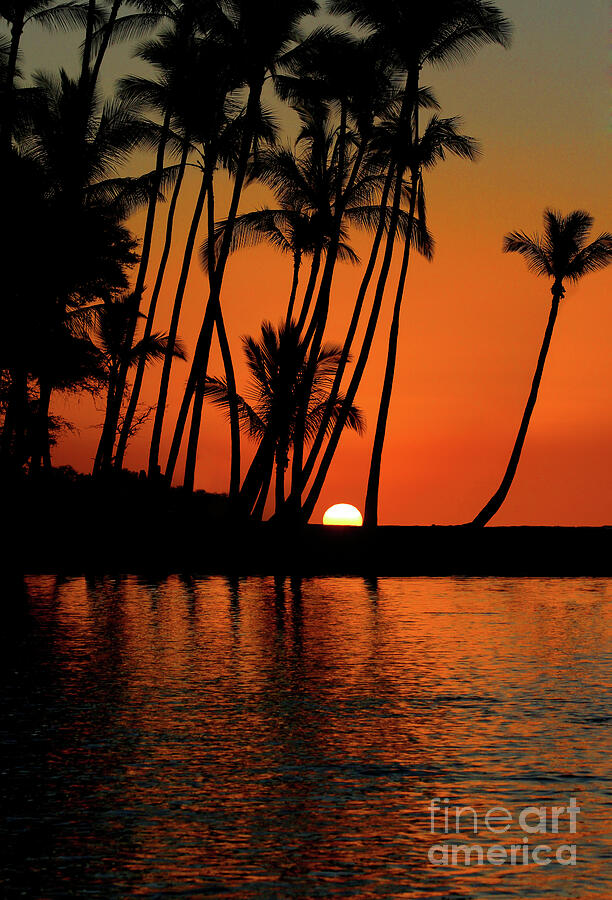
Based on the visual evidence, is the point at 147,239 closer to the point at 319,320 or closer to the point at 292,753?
the point at 319,320

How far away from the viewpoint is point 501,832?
610 cm

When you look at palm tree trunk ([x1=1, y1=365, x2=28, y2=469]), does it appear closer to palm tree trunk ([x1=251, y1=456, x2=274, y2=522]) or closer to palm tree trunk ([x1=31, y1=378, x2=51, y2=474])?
palm tree trunk ([x1=31, y1=378, x2=51, y2=474])

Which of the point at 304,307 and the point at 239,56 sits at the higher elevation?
the point at 239,56

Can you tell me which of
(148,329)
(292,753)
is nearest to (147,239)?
(148,329)

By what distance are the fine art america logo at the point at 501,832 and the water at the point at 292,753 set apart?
29mm

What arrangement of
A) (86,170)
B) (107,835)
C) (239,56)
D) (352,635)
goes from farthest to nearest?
(239,56) < (86,170) < (352,635) < (107,835)

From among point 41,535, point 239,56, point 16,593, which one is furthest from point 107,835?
point 239,56

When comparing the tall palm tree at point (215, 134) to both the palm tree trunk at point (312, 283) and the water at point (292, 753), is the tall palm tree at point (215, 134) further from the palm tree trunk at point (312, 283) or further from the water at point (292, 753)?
the water at point (292, 753)

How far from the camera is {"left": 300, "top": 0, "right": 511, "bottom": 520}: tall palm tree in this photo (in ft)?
119

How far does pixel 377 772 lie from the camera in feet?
24.7

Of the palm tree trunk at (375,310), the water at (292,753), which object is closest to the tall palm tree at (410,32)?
the palm tree trunk at (375,310)

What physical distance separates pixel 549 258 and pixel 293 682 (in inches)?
1471

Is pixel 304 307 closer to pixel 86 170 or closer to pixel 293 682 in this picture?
pixel 86 170

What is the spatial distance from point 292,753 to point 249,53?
102ft
